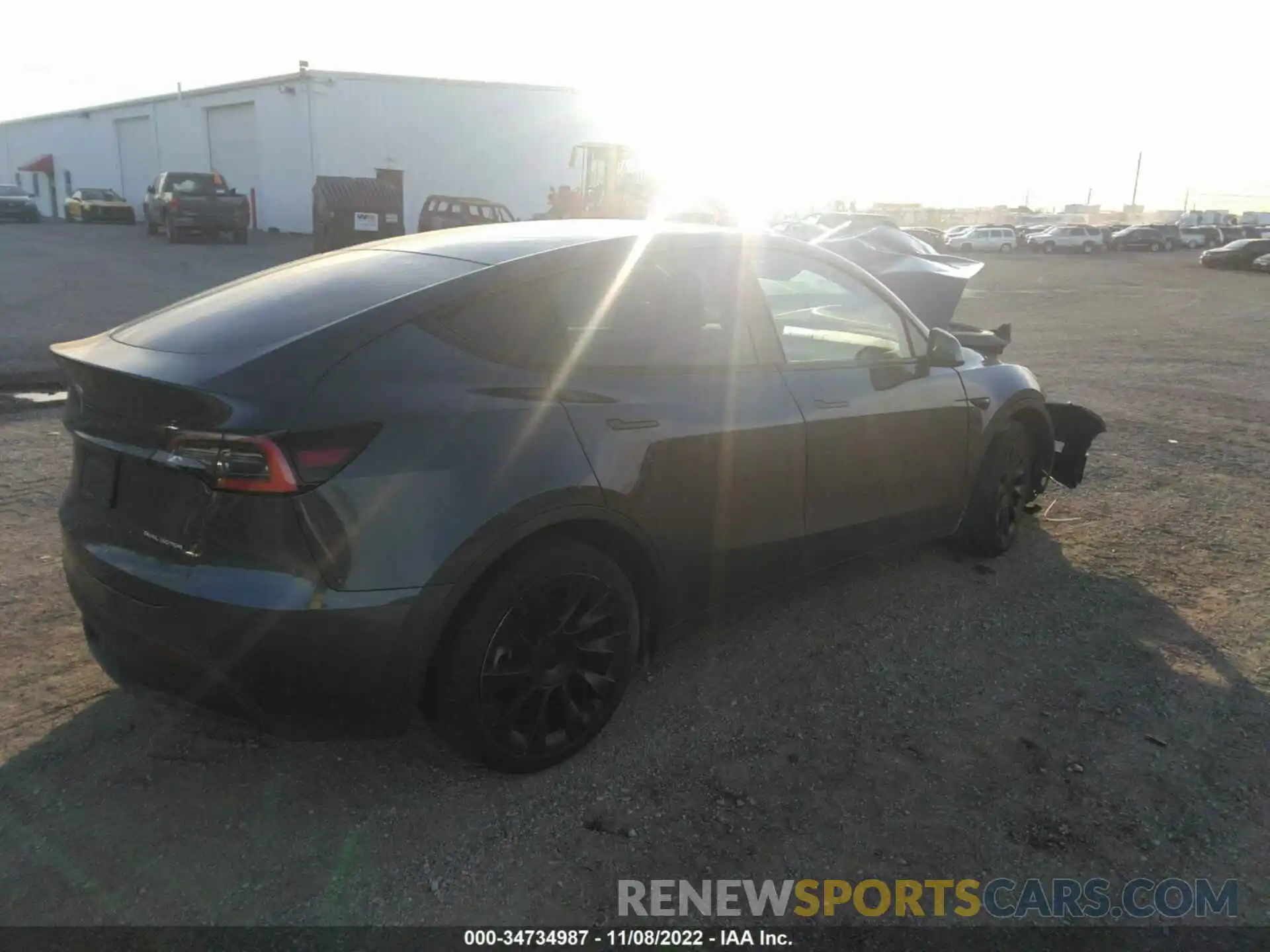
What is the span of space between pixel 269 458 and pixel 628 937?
150 centimetres

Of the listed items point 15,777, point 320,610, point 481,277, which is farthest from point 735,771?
point 15,777

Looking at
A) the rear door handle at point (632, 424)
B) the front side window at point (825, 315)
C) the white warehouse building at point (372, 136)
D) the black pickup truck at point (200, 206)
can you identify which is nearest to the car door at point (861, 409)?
→ the front side window at point (825, 315)

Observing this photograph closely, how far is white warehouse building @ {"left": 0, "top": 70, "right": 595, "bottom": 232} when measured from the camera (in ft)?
110

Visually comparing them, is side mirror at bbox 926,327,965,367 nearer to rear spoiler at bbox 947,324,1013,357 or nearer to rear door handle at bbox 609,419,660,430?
rear spoiler at bbox 947,324,1013,357

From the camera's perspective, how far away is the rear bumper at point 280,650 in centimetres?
238

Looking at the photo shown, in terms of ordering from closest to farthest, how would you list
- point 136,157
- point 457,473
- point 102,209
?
point 457,473 < point 102,209 < point 136,157

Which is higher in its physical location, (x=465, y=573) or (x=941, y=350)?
(x=941, y=350)

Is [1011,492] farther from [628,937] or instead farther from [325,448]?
[325,448]

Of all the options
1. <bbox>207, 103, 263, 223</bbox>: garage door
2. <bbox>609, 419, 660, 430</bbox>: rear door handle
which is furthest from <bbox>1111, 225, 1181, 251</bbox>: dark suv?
<bbox>609, 419, 660, 430</bbox>: rear door handle

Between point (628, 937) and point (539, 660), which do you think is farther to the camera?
point (539, 660)

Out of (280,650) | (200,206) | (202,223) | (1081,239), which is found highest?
(1081,239)

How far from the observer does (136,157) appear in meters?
45.5

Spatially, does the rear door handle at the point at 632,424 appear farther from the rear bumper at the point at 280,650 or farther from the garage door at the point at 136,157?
the garage door at the point at 136,157

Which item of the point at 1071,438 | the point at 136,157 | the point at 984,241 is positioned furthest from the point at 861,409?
the point at 984,241
